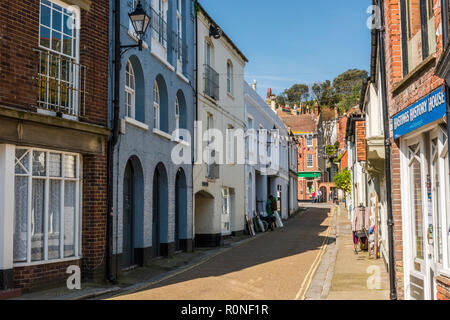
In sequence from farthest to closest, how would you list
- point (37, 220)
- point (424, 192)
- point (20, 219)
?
1. point (37, 220)
2. point (20, 219)
3. point (424, 192)

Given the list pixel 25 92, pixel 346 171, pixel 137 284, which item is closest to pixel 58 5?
pixel 25 92

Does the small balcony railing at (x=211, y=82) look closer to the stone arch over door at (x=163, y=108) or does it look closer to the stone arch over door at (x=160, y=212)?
the stone arch over door at (x=163, y=108)

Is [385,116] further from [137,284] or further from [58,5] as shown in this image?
[58,5]

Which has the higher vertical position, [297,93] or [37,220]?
[297,93]

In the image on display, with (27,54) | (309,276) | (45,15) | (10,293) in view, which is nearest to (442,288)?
(309,276)

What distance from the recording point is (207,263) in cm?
1568

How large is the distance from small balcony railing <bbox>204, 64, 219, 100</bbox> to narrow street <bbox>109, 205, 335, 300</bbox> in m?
6.45

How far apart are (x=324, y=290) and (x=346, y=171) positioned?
98.6 ft

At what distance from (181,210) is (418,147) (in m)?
11.3

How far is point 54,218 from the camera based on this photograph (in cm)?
1112

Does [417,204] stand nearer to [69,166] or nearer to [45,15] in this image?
[69,166]

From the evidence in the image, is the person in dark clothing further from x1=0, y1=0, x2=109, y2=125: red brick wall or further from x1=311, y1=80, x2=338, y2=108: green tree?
x1=311, y1=80, x2=338, y2=108: green tree

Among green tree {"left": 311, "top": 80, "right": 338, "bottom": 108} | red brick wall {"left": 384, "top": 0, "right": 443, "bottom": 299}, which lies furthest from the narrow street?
green tree {"left": 311, "top": 80, "right": 338, "bottom": 108}

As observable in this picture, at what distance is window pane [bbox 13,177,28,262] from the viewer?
399 inches
